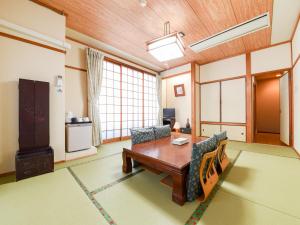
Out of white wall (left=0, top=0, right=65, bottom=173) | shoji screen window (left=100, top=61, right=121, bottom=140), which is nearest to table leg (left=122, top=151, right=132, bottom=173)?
white wall (left=0, top=0, right=65, bottom=173)

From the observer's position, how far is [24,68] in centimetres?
236

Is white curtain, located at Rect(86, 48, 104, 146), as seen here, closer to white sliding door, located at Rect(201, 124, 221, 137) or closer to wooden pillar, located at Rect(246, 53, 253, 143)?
white sliding door, located at Rect(201, 124, 221, 137)

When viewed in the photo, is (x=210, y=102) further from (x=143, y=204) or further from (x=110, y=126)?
(x=143, y=204)

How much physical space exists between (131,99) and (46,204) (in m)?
4.15

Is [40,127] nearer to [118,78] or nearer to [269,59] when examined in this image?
[118,78]

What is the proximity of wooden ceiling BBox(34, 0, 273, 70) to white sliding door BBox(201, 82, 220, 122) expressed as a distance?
1667mm

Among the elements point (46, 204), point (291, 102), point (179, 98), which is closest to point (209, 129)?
point (179, 98)

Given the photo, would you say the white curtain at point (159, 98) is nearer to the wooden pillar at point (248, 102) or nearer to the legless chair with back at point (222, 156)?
the wooden pillar at point (248, 102)

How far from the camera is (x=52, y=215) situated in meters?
1.40

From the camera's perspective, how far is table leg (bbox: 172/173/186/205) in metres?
1.54

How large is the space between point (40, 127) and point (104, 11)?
251 centimetres

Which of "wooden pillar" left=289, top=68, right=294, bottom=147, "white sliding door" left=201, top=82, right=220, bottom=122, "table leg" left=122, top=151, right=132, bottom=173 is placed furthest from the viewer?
"white sliding door" left=201, top=82, right=220, bottom=122

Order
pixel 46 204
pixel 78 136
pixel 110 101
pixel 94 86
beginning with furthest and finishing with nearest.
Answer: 1. pixel 110 101
2. pixel 94 86
3. pixel 78 136
4. pixel 46 204

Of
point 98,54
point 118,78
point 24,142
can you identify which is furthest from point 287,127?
point 24,142
